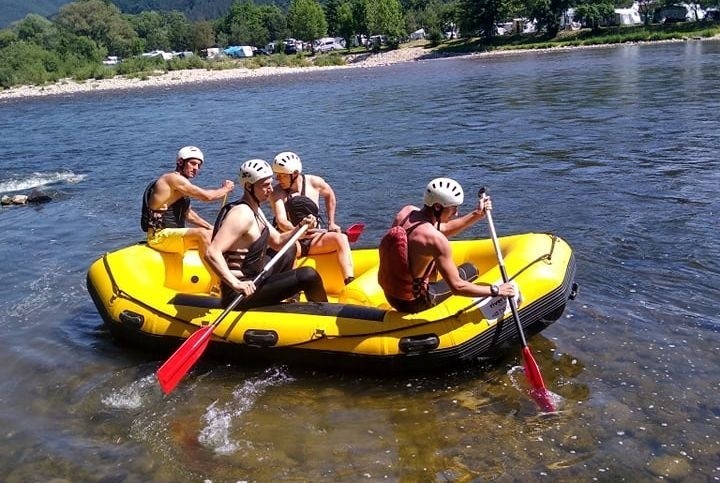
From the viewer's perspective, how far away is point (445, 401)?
5.45 m

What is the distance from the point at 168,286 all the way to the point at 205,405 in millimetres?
1747

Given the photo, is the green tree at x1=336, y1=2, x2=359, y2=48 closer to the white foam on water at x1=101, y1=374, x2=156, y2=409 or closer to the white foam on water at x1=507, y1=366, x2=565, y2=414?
the white foam on water at x1=101, y1=374, x2=156, y2=409

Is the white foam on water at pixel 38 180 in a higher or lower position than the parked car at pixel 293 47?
lower

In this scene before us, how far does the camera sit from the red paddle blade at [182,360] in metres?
5.43

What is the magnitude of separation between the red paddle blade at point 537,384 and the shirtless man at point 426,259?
51 centimetres

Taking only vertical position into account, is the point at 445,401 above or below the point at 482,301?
below

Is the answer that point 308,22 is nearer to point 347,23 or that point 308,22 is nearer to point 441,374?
point 347,23

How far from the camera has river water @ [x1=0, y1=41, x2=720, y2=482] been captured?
190 inches

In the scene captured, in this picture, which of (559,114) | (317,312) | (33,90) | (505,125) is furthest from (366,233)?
(33,90)

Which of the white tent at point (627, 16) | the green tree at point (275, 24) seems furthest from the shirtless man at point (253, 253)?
the green tree at point (275, 24)

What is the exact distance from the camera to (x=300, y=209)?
7172mm

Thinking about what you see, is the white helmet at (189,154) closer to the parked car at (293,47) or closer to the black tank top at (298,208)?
the black tank top at (298,208)

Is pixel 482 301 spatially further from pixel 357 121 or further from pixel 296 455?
pixel 357 121

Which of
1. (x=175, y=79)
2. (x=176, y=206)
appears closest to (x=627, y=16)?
(x=175, y=79)
